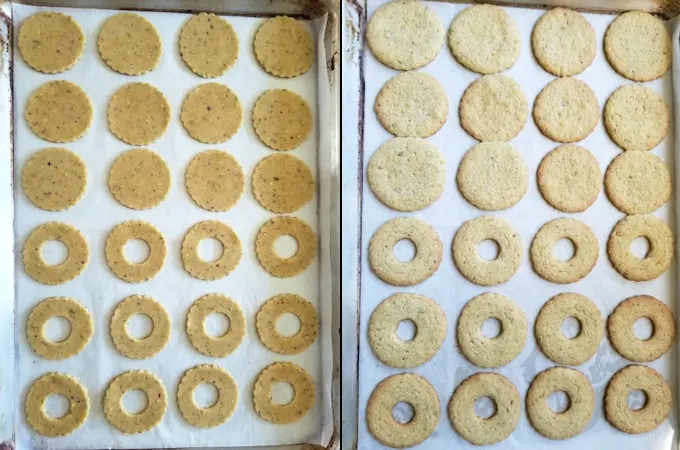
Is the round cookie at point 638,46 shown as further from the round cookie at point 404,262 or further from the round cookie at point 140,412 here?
the round cookie at point 140,412

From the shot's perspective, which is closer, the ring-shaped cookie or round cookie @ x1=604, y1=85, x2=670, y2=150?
the ring-shaped cookie

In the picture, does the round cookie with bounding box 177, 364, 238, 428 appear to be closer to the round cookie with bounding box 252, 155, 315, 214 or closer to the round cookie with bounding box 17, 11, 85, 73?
the round cookie with bounding box 252, 155, 315, 214

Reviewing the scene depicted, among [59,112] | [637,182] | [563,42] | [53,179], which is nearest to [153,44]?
[59,112]

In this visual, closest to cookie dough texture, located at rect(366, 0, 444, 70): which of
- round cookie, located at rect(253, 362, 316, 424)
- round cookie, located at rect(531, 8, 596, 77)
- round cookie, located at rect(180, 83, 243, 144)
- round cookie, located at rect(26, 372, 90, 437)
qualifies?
round cookie, located at rect(531, 8, 596, 77)

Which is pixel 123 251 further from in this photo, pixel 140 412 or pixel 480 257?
pixel 480 257

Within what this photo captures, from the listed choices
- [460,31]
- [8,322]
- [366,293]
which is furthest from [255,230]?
[460,31]

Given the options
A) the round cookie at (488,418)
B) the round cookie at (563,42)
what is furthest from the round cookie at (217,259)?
the round cookie at (563,42)
